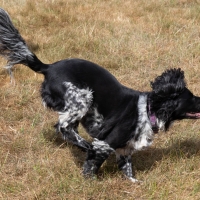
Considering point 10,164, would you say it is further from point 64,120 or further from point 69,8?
point 69,8

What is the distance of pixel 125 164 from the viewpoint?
3787 millimetres

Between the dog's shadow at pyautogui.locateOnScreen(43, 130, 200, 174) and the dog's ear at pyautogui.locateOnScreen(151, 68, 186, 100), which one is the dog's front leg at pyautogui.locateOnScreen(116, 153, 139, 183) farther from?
the dog's ear at pyautogui.locateOnScreen(151, 68, 186, 100)

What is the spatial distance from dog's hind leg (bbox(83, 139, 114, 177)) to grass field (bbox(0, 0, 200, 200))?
0.11 metres

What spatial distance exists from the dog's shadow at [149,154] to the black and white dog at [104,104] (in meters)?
0.21

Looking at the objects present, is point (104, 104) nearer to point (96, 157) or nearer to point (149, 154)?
point (96, 157)

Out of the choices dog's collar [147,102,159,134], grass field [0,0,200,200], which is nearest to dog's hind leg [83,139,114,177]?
grass field [0,0,200,200]

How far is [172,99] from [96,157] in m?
0.91

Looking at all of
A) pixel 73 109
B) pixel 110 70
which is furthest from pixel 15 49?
pixel 110 70

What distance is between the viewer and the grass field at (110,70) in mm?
3396

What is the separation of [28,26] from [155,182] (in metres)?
5.36

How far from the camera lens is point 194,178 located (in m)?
3.55

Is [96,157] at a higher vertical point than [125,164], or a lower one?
higher

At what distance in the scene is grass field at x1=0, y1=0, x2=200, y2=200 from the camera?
340cm

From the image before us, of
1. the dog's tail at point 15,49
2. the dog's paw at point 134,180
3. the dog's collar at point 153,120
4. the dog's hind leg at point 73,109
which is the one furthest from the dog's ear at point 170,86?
the dog's tail at point 15,49
